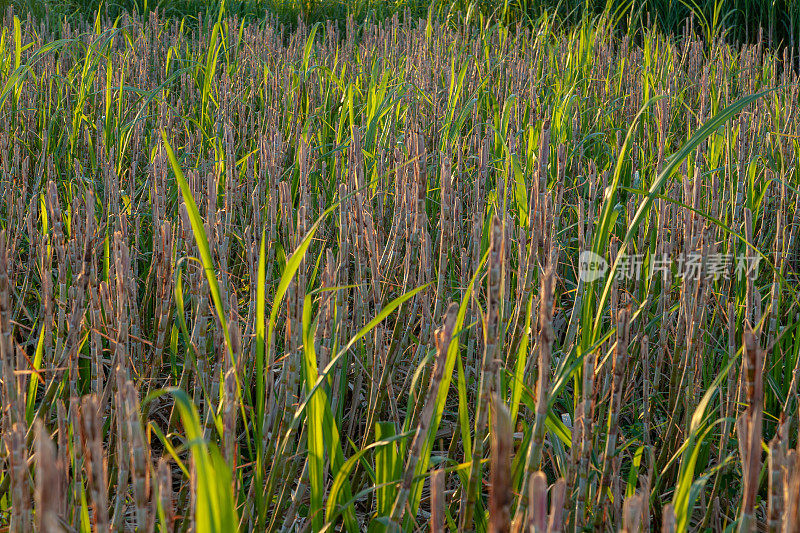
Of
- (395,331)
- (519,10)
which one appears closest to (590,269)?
(395,331)

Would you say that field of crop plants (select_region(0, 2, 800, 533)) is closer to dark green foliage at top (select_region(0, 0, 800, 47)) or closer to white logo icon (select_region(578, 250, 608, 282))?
white logo icon (select_region(578, 250, 608, 282))

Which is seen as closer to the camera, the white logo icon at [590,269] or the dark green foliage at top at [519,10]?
the white logo icon at [590,269]

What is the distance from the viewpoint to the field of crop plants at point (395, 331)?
2.52ft

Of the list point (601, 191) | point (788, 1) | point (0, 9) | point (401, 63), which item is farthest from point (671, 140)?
point (0, 9)

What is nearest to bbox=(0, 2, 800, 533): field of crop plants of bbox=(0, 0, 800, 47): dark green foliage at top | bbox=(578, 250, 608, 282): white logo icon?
bbox=(578, 250, 608, 282): white logo icon

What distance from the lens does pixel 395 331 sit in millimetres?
1348

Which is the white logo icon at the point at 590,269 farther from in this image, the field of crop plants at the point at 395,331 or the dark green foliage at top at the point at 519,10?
the dark green foliage at top at the point at 519,10

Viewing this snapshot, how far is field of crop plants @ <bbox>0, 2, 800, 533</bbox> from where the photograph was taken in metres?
0.77

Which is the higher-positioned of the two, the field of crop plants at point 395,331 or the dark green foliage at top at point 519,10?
the dark green foliage at top at point 519,10

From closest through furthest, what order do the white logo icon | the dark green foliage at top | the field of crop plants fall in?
the field of crop plants < the white logo icon < the dark green foliage at top

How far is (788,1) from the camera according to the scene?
456 centimetres

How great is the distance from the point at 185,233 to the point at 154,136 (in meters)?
1.18

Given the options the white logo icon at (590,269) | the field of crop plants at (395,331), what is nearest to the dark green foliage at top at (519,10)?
the field of crop plants at (395,331)

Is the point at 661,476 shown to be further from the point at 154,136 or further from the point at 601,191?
the point at 154,136
